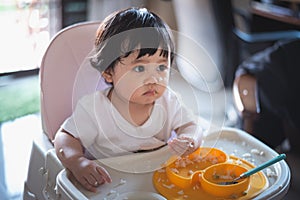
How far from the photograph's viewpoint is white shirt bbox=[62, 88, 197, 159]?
1.02 metres

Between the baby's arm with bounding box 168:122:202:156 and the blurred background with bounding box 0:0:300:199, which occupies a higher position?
the baby's arm with bounding box 168:122:202:156

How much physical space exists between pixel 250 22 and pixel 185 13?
319mm

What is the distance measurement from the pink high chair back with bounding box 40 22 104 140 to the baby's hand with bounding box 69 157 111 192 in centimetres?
23

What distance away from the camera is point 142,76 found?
99cm

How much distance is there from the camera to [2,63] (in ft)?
8.06

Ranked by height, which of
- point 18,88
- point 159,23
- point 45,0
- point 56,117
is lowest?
point 18,88

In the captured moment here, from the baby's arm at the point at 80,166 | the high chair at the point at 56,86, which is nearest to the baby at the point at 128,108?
the baby's arm at the point at 80,166

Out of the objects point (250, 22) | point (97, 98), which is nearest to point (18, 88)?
point (250, 22)

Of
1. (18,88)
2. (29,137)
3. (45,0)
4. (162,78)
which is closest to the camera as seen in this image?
(162,78)

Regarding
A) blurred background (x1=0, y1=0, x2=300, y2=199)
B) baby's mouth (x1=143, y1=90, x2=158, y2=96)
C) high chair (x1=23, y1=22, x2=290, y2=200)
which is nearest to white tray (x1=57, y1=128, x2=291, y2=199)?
high chair (x1=23, y1=22, x2=290, y2=200)

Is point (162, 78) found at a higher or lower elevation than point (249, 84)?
higher

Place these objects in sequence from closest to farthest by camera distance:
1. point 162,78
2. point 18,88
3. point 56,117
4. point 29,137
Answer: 1. point 162,78
2. point 56,117
3. point 29,137
4. point 18,88

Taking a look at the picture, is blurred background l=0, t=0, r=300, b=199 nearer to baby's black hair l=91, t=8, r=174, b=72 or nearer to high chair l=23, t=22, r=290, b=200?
high chair l=23, t=22, r=290, b=200

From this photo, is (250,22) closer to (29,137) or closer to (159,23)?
(29,137)
